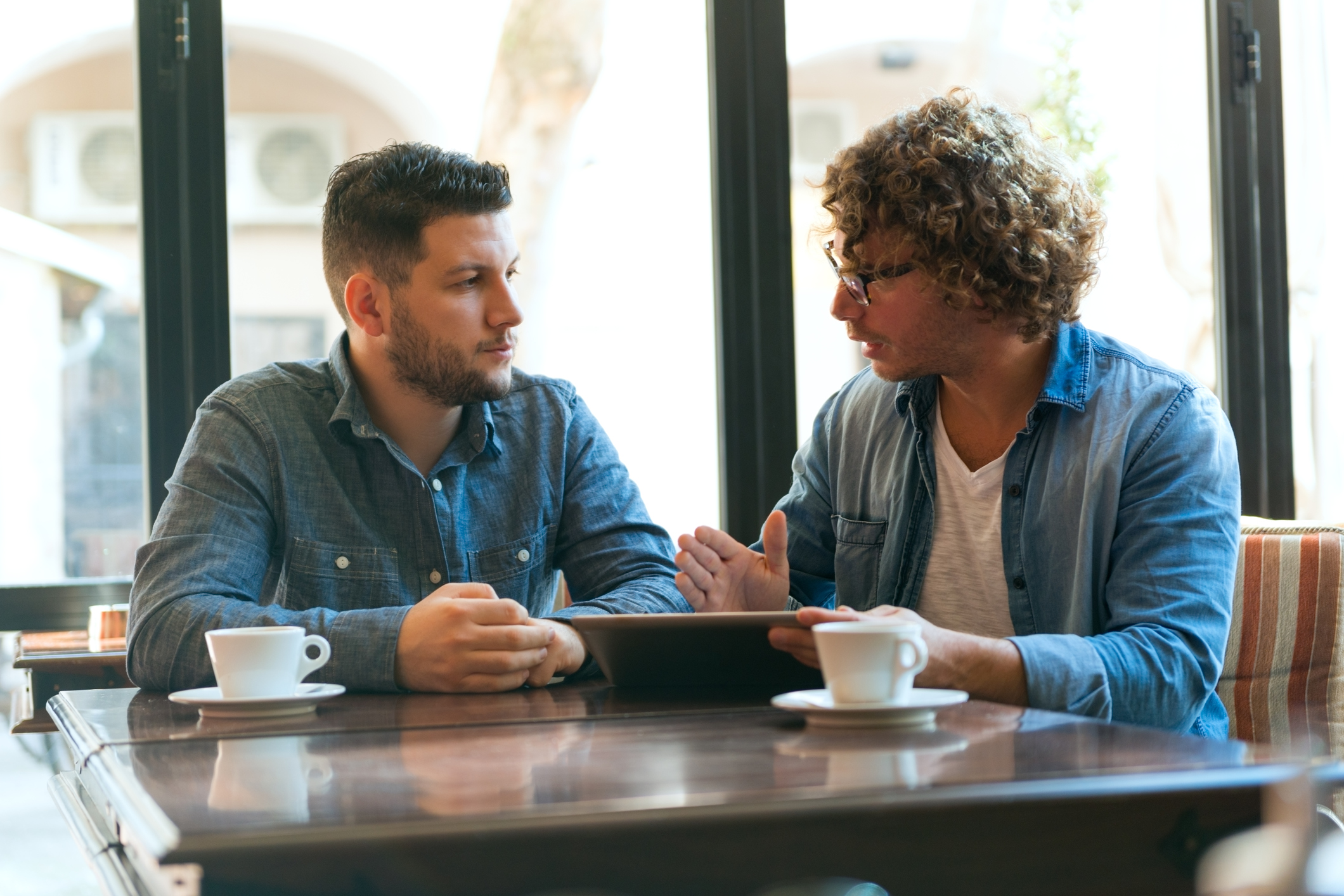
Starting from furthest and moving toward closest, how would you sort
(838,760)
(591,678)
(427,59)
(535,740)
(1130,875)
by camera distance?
(427,59) → (591,678) → (535,740) → (838,760) → (1130,875)

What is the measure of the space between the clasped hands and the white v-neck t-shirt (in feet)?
2.14

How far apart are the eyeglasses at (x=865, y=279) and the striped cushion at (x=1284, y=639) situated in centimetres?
78

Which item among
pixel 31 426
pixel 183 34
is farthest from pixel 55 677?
pixel 183 34

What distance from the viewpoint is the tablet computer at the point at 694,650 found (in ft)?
4.22

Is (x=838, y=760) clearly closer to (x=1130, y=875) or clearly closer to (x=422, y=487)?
(x=1130, y=875)

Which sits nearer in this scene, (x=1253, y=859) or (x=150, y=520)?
(x=1253, y=859)

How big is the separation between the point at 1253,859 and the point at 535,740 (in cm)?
54

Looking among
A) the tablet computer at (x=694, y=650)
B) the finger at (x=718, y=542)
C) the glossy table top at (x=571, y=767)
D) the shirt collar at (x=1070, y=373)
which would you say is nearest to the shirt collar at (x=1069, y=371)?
the shirt collar at (x=1070, y=373)

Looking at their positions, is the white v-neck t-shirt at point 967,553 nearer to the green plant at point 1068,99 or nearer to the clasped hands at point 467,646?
the clasped hands at point 467,646

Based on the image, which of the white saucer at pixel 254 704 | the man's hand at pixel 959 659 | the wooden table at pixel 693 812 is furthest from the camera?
the man's hand at pixel 959 659

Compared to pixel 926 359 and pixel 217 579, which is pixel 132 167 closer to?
pixel 217 579

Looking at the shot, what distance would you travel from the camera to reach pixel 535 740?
99 cm

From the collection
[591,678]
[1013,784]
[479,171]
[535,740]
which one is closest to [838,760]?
[1013,784]

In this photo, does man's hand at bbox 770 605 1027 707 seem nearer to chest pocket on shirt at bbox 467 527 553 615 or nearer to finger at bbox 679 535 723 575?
finger at bbox 679 535 723 575
